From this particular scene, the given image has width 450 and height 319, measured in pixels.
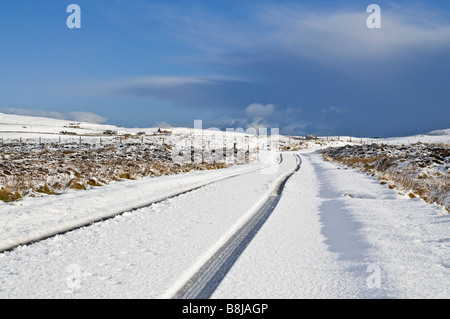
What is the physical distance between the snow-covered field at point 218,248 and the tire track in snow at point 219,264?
9 centimetres

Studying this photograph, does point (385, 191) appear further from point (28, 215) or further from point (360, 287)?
point (28, 215)

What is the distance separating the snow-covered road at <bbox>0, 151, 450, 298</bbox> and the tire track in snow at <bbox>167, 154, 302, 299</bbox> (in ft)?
0.32

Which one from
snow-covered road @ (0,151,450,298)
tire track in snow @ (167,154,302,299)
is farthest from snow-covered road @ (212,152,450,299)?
tire track in snow @ (167,154,302,299)

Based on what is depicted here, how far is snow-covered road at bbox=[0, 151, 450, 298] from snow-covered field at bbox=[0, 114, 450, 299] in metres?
0.02

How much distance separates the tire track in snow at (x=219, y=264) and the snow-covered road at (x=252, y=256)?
0.10 m

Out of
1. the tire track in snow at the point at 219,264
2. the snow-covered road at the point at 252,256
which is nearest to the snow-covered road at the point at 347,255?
the snow-covered road at the point at 252,256

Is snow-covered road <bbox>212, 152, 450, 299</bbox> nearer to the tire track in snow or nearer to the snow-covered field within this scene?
the snow-covered field

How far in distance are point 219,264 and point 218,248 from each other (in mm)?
778

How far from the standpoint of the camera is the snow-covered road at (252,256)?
4.10m

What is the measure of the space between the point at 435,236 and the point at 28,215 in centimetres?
798

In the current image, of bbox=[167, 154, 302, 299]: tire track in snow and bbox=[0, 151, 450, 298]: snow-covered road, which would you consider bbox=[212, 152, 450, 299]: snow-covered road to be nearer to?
bbox=[0, 151, 450, 298]: snow-covered road

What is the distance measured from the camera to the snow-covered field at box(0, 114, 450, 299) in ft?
13.6

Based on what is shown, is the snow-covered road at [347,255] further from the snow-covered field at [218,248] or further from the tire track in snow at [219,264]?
the tire track in snow at [219,264]
